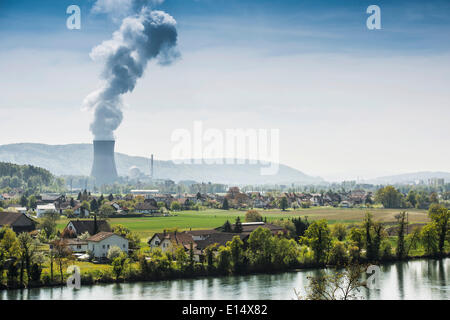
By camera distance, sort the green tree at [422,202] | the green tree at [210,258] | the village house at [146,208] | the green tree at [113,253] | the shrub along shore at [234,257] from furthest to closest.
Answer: the green tree at [422,202]
the village house at [146,208]
the green tree at [113,253]
the green tree at [210,258]
the shrub along shore at [234,257]

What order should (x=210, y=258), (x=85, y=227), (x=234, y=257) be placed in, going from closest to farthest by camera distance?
1. (x=210, y=258)
2. (x=234, y=257)
3. (x=85, y=227)

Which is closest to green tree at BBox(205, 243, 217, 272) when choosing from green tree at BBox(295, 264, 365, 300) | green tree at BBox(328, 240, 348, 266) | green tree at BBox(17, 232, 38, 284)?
green tree at BBox(328, 240, 348, 266)

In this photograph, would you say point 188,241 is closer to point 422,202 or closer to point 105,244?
point 105,244

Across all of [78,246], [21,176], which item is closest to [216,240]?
[78,246]

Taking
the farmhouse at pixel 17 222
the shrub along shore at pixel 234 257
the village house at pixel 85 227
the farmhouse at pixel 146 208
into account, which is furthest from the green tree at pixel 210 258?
the farmhouse at pixel 146 208

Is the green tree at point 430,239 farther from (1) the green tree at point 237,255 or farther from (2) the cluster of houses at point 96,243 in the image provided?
(2) the cluster of houses at point 96,243

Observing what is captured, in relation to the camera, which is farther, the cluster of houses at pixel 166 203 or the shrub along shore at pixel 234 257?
the cluster of houses at pixel 166 203
